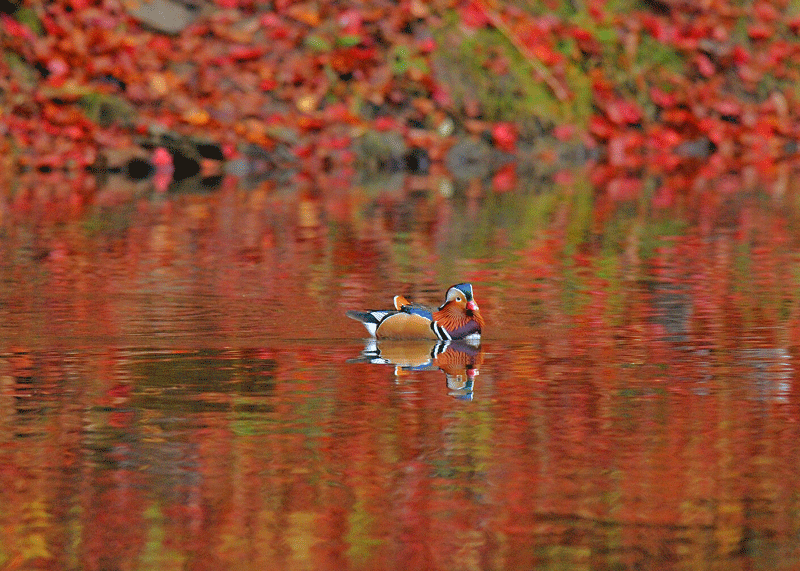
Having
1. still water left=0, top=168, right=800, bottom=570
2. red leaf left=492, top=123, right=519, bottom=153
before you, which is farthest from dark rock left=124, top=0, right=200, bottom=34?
still water left=0, top=168, right=800, bottom=570

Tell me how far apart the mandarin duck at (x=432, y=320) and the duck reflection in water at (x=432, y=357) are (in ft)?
0.16

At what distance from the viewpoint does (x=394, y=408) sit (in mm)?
6578

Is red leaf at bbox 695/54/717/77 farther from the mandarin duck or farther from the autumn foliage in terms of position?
the mandarin duck

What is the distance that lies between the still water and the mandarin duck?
0.09 m

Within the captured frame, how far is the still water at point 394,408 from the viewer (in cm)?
483

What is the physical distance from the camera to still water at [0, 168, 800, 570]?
190 inches

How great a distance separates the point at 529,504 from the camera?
16.9 ft

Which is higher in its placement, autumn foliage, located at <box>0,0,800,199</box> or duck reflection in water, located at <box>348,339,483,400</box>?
autumn foliage, located at <box>0,0,800,199</box>

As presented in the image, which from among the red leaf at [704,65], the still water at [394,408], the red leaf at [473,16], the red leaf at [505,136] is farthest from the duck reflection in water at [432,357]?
the red leaf at [704,65]

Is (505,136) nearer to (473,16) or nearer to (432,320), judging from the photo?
(473,16)

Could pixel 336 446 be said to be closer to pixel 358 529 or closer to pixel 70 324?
pixel 358 529

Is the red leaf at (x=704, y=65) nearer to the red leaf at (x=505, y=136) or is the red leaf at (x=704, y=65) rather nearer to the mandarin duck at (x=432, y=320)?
the red leaf at (x=505, y=136)

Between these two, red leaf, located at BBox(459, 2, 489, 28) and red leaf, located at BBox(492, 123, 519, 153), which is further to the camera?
red leaf, located at BBox(459, 2, 489, 28)

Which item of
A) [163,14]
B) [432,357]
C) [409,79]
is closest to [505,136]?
[409,79]
